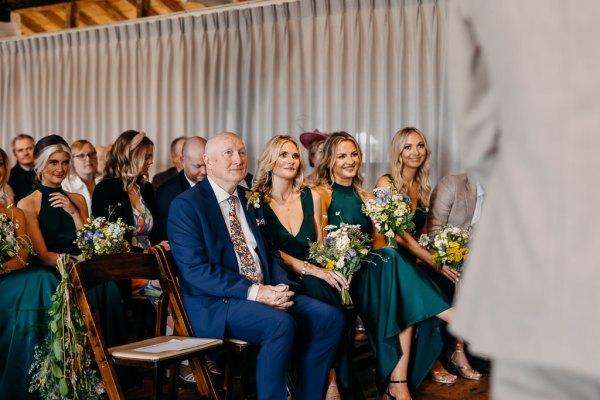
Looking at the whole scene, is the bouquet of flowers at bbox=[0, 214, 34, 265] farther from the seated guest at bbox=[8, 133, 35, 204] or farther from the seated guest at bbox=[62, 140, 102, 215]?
the seated guest at bbox=[8, 133, 35, 204]

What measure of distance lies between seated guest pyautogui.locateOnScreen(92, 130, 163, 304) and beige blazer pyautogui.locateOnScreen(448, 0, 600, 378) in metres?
4.03

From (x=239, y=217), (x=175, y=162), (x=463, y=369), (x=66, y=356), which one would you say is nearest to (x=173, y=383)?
(x=66, y=356)

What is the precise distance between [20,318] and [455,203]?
10.1ft

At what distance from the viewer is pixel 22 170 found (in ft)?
23.5

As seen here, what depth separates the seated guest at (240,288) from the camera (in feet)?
11.7

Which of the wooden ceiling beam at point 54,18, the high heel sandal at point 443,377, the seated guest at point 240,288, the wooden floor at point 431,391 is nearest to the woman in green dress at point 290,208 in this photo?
the seated guest at point 240,288

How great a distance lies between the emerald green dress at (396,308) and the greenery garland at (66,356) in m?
1.73

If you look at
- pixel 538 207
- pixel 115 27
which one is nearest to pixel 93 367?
pixel 538 207

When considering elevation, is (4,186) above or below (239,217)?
above

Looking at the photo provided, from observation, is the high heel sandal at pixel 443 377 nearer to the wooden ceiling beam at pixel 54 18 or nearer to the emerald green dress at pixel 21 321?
the emerald green dress at pixel 21 321

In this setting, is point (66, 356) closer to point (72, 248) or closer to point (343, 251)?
point (72, 248)

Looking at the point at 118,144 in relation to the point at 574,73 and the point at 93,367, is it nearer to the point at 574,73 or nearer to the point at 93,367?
the point at 93,367

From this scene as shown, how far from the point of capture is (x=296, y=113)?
7754 millimetres

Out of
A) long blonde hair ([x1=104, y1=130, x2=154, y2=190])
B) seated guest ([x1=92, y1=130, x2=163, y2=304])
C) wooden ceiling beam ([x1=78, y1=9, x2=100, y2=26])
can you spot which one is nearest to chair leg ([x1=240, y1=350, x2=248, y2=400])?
seated guest ([x1=92, y1=130, x2=163, y2=304])
